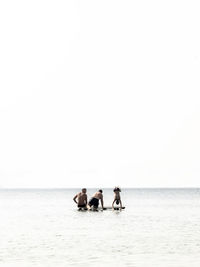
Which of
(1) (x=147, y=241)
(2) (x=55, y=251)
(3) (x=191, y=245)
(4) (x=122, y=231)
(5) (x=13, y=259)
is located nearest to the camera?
(5) (x=13, y=259)

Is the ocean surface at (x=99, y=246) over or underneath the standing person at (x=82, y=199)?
underneath

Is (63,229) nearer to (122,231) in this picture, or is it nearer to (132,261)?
(122,231)

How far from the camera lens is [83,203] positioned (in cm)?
3738

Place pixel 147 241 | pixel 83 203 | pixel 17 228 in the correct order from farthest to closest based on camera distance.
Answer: pixel 83 203 < pixel 17 228 < pixel 147 241

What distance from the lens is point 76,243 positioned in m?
20.1

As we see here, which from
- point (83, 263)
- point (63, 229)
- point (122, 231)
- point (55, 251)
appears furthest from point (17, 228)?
point (83, 263)

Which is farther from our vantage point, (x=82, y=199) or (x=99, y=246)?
(x=82, y=199)

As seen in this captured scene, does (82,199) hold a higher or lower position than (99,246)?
higher

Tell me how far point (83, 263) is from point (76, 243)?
475cm

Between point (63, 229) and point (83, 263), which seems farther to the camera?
point (63, 229)

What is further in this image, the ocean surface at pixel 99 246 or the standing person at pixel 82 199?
the standing person at pixel 82 199

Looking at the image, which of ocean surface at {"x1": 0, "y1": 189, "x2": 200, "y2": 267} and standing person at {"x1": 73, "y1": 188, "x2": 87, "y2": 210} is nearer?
ocean surface at {"x1": 0, "y1": 189, "x2": 200, "y2": 267}

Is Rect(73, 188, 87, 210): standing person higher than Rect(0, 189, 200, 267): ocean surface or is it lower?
higher

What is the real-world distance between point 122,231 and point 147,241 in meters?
4.17
